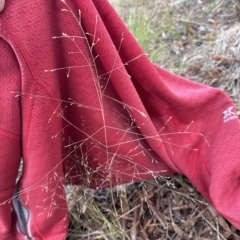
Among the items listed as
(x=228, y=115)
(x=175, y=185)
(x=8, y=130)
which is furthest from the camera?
(x=175, y=185)

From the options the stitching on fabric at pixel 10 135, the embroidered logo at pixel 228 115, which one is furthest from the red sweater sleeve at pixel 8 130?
the embroidered logo at pixel 228 115

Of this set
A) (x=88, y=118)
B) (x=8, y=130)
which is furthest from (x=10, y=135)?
(x=88, y=118)

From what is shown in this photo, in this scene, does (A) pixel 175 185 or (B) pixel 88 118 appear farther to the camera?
(A) pixel 175 185

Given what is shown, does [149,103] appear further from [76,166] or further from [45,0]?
[45,0]

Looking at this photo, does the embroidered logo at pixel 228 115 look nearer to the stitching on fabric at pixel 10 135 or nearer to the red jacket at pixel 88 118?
the red jacket at pixel 88 118

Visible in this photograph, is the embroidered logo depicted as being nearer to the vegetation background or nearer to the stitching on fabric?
the vegetation background

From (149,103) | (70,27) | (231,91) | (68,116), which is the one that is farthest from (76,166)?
(231,91)

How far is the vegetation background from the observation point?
1.18m

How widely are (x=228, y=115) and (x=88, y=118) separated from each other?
15.4 inches

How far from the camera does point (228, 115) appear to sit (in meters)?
1.09

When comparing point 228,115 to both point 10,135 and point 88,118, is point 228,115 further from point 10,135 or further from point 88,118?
point 10,135

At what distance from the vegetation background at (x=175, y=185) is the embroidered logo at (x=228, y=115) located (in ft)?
0.77

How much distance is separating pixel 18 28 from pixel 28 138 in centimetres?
28

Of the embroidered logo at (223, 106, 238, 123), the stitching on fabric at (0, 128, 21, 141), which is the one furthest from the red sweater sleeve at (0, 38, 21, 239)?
the embroidered logo at (223, 106, 238, 123)
